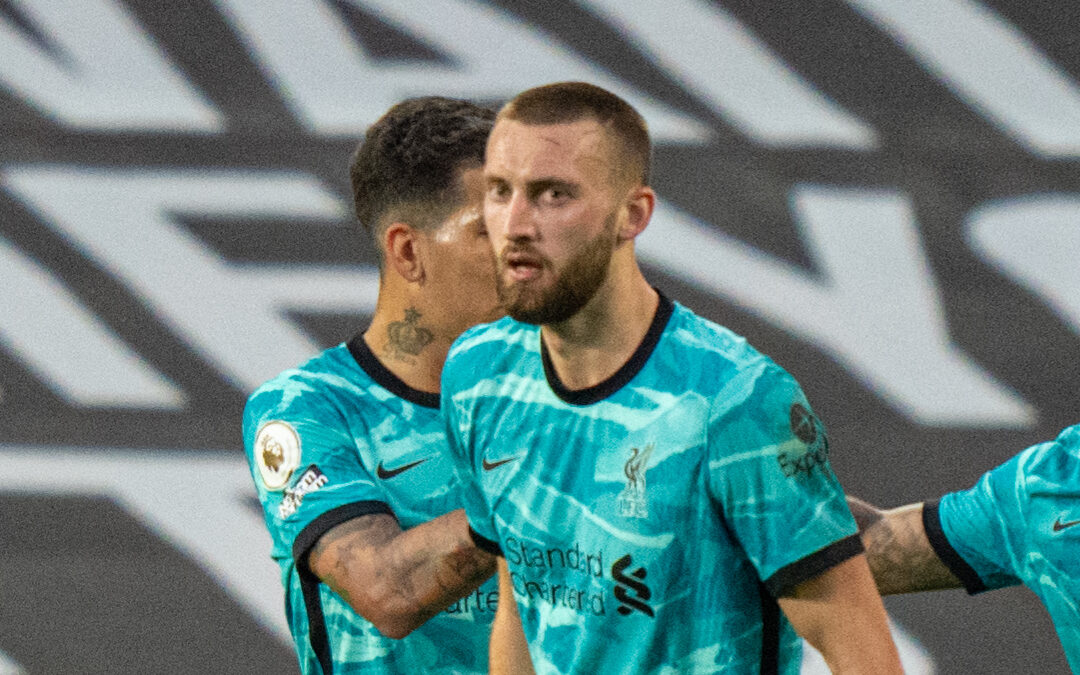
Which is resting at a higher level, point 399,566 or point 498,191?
point 498,191

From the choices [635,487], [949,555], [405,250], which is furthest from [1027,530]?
[405,250]

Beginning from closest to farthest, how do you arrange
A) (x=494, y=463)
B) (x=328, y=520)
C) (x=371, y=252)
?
(x=494, y=463), (x=328, y=520), (x=371, y=252)

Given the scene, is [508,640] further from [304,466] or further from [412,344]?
[412,344]

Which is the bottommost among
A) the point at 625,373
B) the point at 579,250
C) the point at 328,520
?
the point at 328,520

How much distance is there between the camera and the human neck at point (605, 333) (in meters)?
1.49

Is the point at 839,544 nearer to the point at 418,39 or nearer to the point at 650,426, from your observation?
the point at 650,426

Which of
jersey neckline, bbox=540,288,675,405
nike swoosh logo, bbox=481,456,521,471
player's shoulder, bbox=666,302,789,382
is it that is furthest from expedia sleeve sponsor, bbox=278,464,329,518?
player's shoulder, bbox=666,302,789,382

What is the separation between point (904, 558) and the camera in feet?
6.40

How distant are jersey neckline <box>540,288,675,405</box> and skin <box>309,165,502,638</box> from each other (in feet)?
1.26

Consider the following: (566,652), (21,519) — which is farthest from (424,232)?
(21,519)

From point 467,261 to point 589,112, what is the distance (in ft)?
2.06

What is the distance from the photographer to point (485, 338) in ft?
5.46

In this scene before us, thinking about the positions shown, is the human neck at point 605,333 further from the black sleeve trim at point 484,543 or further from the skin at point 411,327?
the skin at point 411,327

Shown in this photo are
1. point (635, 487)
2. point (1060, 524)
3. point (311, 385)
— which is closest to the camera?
point (635, 487)
